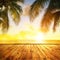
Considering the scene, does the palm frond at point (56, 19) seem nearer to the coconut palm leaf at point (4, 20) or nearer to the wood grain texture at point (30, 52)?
the wood grain texture at point (30, 52)

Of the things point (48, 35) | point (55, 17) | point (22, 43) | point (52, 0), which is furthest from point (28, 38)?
point (52, 0)

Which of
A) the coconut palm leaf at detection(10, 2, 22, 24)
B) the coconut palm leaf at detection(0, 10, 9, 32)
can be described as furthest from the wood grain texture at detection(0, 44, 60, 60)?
the coconut palm leaf at detection(10, 2, 22, 24)

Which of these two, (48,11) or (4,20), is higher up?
(48,11)

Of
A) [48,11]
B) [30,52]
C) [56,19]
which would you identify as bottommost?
[30,52]

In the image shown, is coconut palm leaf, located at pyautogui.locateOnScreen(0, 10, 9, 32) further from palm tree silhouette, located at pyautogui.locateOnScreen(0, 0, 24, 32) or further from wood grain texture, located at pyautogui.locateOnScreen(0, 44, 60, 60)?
wood grain texture, located at pyautogui.locateOnScreen(0, 44, 60, 60)

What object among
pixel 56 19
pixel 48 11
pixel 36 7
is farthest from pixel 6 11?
pixel 56 19

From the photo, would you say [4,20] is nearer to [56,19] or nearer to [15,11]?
[15,11]

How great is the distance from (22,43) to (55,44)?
1.45 feet

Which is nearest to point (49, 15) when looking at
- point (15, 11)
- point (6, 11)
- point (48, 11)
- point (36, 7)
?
point (48, 11)

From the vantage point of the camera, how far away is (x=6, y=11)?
2.40m

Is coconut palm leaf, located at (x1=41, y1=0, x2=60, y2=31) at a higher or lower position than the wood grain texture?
higher

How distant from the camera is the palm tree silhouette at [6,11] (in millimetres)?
2359

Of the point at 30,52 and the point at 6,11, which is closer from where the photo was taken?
the point at 30,52

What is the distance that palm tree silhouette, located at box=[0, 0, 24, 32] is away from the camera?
7.74 feet
